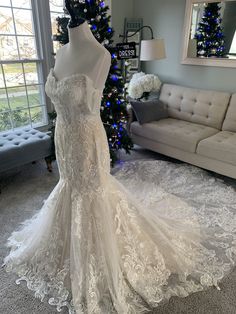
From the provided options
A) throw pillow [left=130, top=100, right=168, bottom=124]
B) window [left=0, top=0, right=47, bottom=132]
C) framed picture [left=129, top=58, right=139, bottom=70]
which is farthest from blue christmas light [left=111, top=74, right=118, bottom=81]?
framed picture [left=129, top=58, right=139, bottom=70]

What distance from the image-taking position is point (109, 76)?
8.43 feet

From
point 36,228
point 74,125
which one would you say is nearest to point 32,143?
point 36,228

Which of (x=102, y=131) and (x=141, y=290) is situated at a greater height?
(x=102, y=131)

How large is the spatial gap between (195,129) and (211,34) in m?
1.25

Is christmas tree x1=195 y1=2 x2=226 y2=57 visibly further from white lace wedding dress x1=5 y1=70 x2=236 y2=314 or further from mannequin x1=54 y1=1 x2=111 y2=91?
white lace wedding dress x1=5 y1=70 x2=236 y2=314

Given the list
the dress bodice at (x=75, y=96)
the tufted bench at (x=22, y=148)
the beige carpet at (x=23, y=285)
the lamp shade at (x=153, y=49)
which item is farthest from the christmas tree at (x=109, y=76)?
the dress bodice at (x=75, y=96)

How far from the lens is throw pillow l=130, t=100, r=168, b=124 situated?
3.18 m

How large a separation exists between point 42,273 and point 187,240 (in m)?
0.98

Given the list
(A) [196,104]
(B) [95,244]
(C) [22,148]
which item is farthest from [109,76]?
(B) [95,244]

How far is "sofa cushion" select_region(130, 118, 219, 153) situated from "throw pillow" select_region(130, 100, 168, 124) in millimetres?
68

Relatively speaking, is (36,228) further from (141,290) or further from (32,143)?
(32,143)

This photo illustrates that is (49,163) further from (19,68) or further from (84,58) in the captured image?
(84,58)

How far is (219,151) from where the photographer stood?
8.38 feet

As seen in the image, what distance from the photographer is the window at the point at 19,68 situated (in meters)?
2.90
